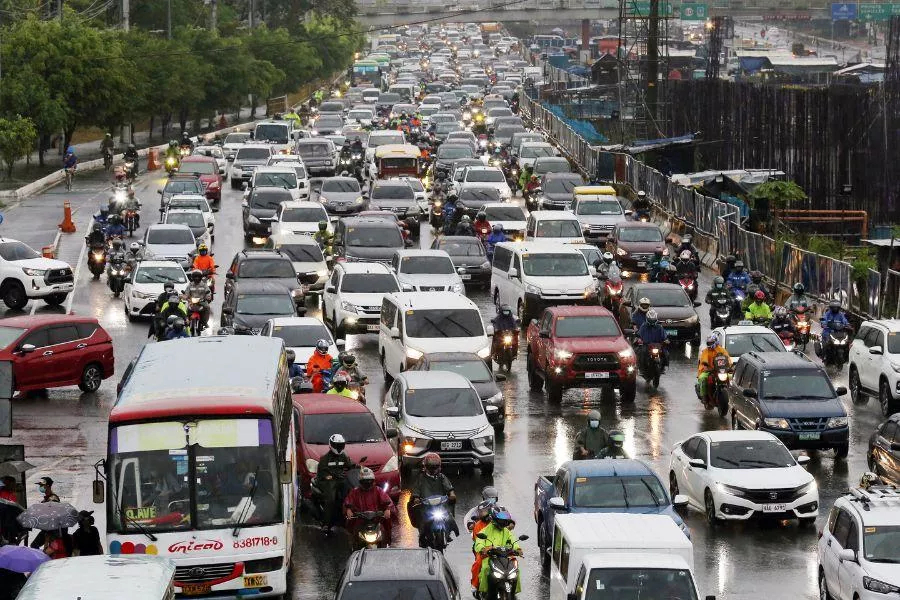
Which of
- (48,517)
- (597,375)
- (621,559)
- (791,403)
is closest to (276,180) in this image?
(597,375)

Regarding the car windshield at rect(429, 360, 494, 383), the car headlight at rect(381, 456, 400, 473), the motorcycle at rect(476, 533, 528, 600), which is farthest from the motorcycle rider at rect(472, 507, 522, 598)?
the car windshield at rect(429, 360, 494, 383)

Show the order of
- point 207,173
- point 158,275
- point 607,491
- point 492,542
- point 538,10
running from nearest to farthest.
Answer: point 492,542, point 607,491, point 158,275, point 207,173, point 538,10

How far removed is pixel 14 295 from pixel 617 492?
25.9 metres

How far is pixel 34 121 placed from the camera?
75188 millimetres

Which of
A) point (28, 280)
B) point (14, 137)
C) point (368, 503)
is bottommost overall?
point (28, 280)

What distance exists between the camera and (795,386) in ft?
92.8

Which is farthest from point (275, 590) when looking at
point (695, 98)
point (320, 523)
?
point (695, 98)

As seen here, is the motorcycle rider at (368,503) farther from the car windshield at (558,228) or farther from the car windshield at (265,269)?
the car windshield at (558,228)

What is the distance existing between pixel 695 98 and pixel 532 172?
22026 mm

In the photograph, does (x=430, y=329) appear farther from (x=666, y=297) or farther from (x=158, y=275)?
(x=158, y=275)

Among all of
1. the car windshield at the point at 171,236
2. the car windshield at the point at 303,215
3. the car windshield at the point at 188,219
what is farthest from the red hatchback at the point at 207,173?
the car windshield at the point at 171,236

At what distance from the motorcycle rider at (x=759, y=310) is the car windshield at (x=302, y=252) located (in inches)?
476

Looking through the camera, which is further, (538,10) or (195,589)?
(538,10)

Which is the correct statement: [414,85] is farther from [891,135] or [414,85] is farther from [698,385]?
[698,385]
